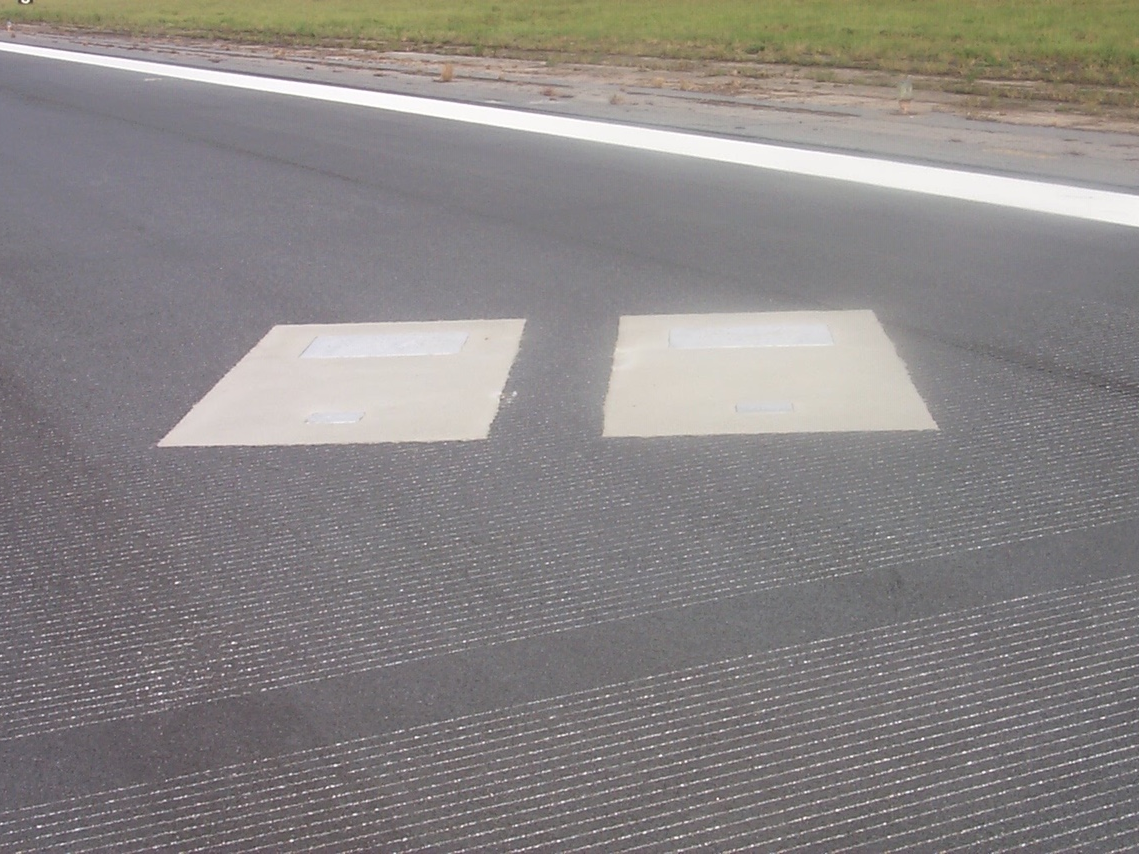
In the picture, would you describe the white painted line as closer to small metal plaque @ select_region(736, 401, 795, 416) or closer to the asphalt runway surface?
the asphalt runway surface

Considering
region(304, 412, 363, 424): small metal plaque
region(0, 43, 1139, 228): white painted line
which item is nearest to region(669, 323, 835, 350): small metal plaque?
region(304, 412, 363, 424): small metal plaque

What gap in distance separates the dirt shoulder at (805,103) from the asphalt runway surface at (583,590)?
4.41 m

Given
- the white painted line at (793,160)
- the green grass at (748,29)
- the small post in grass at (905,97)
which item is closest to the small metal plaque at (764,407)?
the white painted line at (793,160)

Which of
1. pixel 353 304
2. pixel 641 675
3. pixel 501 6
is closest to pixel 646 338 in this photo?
pixel 353 304

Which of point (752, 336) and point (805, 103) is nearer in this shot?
point (752, 336)

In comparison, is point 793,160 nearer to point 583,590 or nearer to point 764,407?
point 764,407

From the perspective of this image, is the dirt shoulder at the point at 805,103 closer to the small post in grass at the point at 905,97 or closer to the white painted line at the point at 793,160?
the small post in grass at the point at 905,97

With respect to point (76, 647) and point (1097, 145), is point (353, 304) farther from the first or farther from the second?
point (1097, 145)

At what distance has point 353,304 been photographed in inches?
318

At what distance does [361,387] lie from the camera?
6.60 metres

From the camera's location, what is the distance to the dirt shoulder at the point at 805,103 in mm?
12727

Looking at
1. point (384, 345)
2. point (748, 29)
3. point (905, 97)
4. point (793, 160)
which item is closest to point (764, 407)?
point (384, 345)

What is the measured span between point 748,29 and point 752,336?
25336 millimetres

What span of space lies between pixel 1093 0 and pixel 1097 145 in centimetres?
2778
